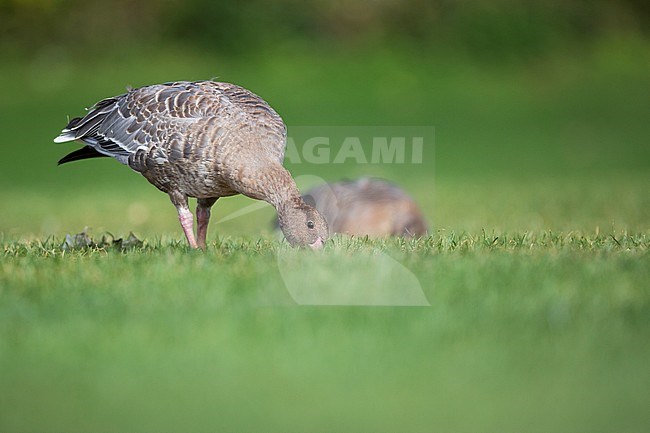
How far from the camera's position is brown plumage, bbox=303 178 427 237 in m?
9.35

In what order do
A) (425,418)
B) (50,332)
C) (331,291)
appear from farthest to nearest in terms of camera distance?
(331,291) → (50,332) → (425,418)

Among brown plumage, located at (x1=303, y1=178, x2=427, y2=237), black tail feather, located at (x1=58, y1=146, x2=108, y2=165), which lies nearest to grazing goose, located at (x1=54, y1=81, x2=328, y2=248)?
black tail feather, located at (x1=58, y1=146, x2=108, y2=165)

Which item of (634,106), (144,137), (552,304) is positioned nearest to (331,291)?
(552,304)

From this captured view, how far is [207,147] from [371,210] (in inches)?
133

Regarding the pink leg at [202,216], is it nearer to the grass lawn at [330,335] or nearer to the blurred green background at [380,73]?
the grass lawn at [330,335]

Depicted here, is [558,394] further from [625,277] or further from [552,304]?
[625,277]

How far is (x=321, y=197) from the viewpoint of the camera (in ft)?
33.0

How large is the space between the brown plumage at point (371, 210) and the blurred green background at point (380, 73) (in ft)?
17.2

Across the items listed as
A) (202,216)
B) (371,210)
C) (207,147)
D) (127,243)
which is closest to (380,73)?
(371,210)

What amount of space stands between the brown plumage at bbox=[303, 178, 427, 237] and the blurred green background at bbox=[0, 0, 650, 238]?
5232mm

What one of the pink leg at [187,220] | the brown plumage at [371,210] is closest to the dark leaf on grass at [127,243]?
the pink leg at [187,220]

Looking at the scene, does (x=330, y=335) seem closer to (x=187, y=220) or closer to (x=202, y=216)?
(x=187, y=220)

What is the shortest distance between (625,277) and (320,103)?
14216 millimetres

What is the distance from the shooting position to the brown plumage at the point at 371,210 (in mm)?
9352
